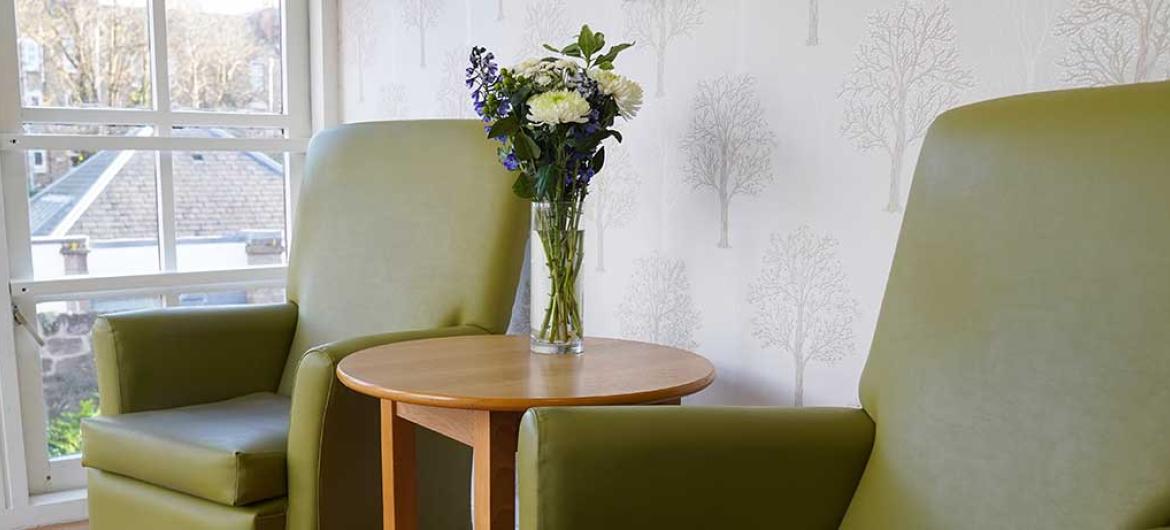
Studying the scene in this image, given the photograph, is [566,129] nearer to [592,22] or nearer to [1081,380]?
[592,22]

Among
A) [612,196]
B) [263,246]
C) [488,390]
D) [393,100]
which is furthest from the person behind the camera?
[263,246]

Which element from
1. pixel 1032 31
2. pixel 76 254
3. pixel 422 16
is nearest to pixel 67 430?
pixel 76 254

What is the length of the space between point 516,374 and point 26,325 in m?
1.63

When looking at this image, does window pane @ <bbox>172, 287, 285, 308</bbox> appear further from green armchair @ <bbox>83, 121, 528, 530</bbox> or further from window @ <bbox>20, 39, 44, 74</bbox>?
window @ <bbox>20, 39, 44, 74</bbox>

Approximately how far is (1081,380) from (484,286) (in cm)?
115

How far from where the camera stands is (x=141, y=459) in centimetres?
168

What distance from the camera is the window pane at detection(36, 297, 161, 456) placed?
2445mm

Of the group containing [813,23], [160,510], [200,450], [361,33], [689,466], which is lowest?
[160,510]

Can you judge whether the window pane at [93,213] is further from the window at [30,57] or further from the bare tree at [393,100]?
the bare tree at [393,100]

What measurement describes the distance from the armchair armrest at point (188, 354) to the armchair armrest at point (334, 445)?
511 millimetres

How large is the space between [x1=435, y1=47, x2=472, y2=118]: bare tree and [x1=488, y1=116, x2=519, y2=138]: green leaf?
0.78 m

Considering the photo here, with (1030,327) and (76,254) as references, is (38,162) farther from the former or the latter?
(1030,327)

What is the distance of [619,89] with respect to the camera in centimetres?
150

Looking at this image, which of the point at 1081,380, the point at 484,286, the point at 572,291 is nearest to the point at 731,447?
the point at 1081,380
